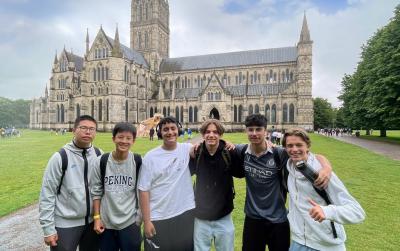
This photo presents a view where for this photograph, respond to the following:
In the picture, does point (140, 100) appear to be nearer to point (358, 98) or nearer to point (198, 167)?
point (358, 98)

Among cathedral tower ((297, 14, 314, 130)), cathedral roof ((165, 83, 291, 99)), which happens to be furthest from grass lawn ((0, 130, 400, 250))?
cathedral roof ((165, 83, 291, 99))

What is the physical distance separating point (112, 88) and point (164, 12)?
99.4ft

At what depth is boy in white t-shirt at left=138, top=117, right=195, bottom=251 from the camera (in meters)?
3.57

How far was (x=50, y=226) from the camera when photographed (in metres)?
3.46

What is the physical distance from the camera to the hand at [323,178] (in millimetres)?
2850

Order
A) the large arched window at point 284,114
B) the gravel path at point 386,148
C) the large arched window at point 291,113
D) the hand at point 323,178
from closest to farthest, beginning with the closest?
the hand at point 323,178 < the gravel path at point 386,148 < the large arched window at point 291,113 < the large arched window at point 284,114

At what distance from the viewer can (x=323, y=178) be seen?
285 centimetres

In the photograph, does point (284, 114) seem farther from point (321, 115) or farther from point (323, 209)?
point (323, 209)

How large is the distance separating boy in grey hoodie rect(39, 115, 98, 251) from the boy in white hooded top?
2537mm

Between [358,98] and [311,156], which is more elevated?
[358,98]

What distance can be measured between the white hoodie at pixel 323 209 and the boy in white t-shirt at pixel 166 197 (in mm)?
1300

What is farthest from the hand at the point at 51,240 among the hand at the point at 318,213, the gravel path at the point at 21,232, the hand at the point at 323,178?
the hand at the point at 323,178

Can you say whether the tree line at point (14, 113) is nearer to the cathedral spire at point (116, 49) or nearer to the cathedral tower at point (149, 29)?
the cathedral tower at point (149, 29)

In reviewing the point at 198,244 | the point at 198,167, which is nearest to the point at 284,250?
the point at 198,244
